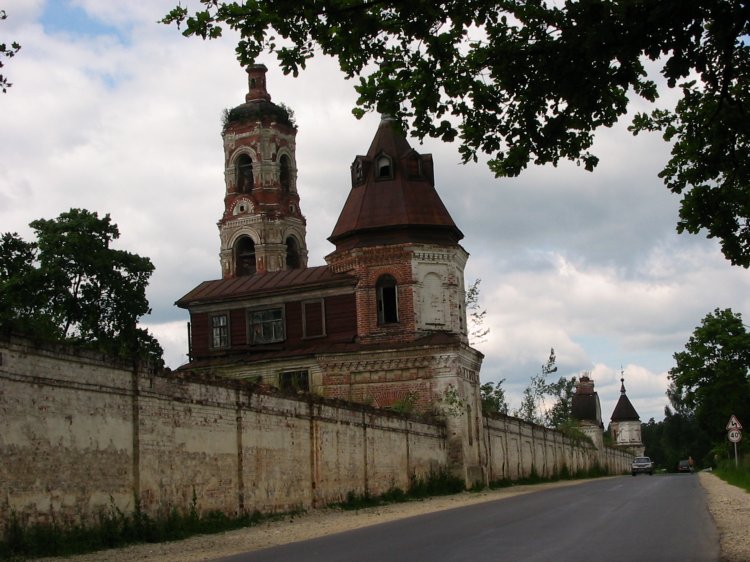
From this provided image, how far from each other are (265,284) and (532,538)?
1214 inches

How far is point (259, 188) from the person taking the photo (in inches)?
2537

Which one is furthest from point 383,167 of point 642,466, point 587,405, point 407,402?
point 587,405

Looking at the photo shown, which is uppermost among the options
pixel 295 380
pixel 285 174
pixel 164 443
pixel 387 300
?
pixel 285 174

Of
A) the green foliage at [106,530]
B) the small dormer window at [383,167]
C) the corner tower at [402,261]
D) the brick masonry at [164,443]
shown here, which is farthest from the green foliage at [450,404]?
the green foliage at [106,530]

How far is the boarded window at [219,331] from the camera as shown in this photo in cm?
4500

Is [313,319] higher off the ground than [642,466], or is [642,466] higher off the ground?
[313,319]

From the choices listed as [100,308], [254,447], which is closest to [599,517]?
[254,447]

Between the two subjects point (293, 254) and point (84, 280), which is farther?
point (293, 254)

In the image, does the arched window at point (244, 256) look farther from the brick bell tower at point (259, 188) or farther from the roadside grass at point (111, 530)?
the roadside grass at point (111, 530)

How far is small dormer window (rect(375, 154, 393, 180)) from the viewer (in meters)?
44.3

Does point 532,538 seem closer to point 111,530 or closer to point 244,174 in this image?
point 111,530

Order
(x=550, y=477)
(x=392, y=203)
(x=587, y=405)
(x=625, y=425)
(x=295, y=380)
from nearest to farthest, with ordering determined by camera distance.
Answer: (x=295, y=380) < (x=392, y=203) < (x=550, y=477) < (x=587, y=405) < (x=625, y=425)

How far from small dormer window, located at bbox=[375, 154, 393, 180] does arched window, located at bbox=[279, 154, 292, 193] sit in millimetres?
20926

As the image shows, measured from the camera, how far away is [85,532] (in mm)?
16984
